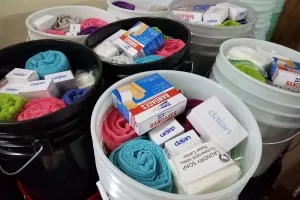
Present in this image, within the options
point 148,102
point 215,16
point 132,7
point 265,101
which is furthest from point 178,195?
point 132,7

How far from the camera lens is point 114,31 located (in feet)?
2.24

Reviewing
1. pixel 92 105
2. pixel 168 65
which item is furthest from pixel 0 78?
pixel 168 65

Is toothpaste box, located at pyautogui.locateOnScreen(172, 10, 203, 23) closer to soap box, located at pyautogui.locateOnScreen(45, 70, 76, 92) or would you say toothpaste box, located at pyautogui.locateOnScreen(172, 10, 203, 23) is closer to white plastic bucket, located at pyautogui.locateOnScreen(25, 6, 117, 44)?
white plastic bucket, located at pyautogui.locateOnScreen(25, 6, 117, 44)

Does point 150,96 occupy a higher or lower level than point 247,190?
higher

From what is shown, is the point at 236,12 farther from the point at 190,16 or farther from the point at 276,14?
the point at 276,14

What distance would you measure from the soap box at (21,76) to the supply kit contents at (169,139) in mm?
176

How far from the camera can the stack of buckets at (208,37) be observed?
26.0 inches

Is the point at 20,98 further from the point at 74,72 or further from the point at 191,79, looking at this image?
the point at 191,79

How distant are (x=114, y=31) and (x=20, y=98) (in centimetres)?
29

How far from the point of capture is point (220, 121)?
470 millimetres

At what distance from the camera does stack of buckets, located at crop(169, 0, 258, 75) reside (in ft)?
2.17

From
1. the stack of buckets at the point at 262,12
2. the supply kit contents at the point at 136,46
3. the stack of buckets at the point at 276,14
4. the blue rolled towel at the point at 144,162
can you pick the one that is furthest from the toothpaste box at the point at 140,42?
the stack of buckets at the point at 276,14

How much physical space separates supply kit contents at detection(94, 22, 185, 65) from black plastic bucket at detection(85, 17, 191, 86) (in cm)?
2

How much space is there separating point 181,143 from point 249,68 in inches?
9.1
